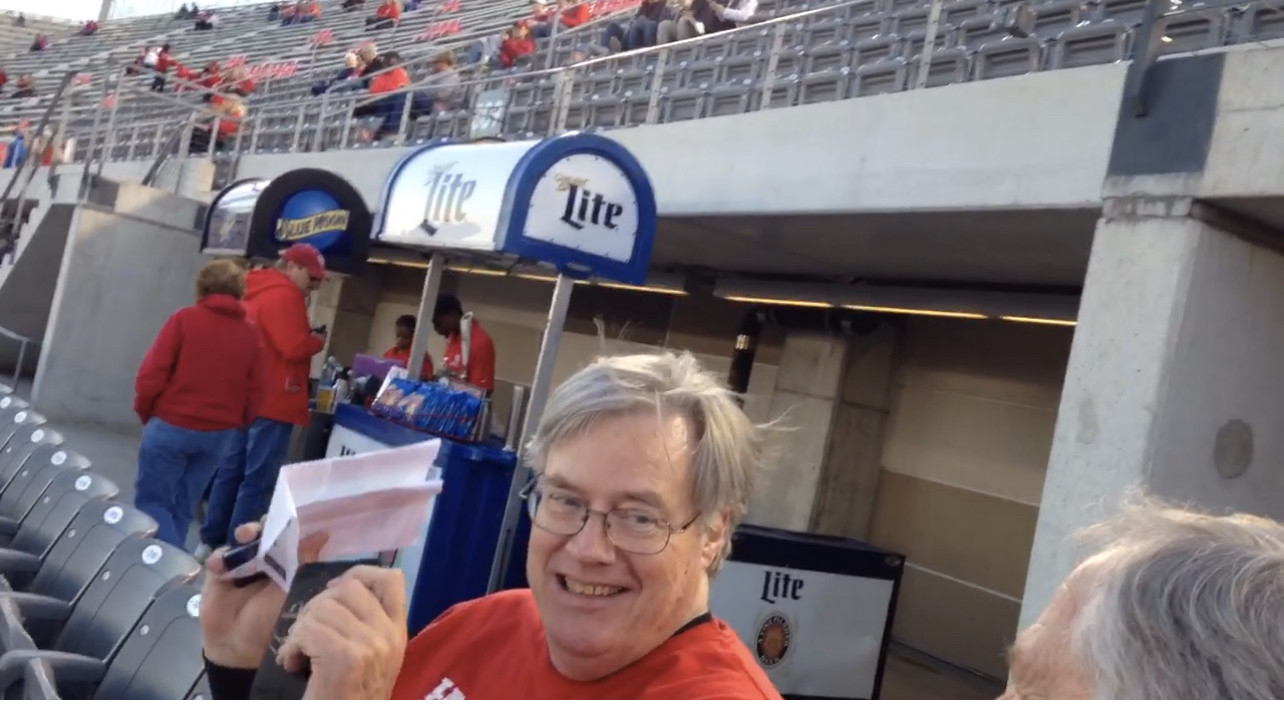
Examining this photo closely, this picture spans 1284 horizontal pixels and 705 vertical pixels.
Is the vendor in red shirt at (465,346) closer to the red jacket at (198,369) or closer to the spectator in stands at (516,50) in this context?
the red jacket at (198,369)

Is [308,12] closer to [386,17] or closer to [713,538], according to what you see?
[386,17]

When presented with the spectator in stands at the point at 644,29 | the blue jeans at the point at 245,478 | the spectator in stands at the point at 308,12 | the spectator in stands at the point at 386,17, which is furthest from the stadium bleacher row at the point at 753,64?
the spectator in stands at the point at 308,12

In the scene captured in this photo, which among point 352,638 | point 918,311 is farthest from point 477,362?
point 352,638

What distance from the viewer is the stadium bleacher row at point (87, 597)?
Answer: 351 cm

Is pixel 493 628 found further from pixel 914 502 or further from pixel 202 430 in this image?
pixel 914 502

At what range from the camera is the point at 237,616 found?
1883 mm

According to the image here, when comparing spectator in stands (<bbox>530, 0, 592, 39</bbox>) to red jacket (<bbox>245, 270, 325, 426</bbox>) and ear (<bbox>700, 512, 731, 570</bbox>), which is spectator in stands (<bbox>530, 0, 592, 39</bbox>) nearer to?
red jacket (<bbox>245, 270, 325, 426</bbox>)

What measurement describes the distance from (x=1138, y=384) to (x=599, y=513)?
336 centimetres

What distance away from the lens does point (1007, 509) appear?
7.83 m

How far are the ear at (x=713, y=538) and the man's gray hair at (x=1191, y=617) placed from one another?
0.74 meters

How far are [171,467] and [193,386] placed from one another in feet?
1.55

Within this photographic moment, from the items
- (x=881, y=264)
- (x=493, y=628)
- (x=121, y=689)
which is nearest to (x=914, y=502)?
(x=881, y=264)

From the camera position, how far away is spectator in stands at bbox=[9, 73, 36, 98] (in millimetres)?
28781

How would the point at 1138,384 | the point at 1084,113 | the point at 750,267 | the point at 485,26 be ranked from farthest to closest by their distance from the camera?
1. the point at 485,26
2. the point at 750,267
3. the point at 1084,113
4. the point at 1138,384
